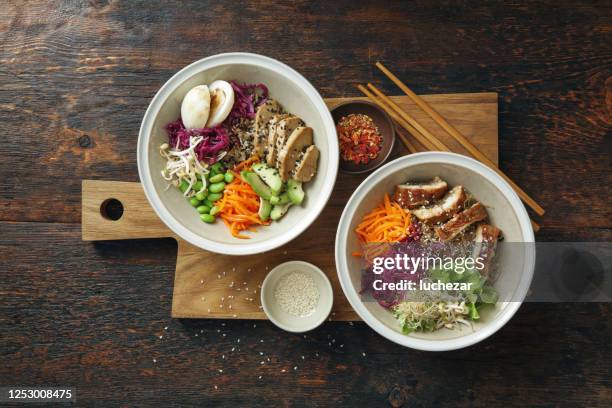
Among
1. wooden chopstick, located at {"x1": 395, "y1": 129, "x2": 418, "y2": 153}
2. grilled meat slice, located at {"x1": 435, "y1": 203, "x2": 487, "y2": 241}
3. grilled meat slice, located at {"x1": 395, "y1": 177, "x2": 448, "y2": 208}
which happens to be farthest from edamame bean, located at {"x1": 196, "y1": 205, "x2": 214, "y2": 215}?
grilled meat slice, located at {"x1": 435, "y1": 203, "x2": 487, "y2": 241}

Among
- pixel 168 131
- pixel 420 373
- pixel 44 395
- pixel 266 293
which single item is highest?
pixel 168 131

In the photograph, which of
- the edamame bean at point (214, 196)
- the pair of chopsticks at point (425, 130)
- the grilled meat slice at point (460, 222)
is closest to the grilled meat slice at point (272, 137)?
the edamame bean at point (214, 196)

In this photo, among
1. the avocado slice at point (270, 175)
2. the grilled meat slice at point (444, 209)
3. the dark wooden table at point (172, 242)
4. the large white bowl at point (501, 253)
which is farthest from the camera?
the dark wooden table at point (172, 242)

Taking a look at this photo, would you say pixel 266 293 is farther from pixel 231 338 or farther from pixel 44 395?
pixel 44 395

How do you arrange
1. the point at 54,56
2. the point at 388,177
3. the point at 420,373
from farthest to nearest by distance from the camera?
the point at 54,56
the point at 420,373
the point at 388,177

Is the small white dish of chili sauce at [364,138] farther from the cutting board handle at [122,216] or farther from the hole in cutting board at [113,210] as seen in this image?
the hole in cutting board at [113,210]

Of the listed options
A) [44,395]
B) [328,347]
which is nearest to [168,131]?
[328,347]
